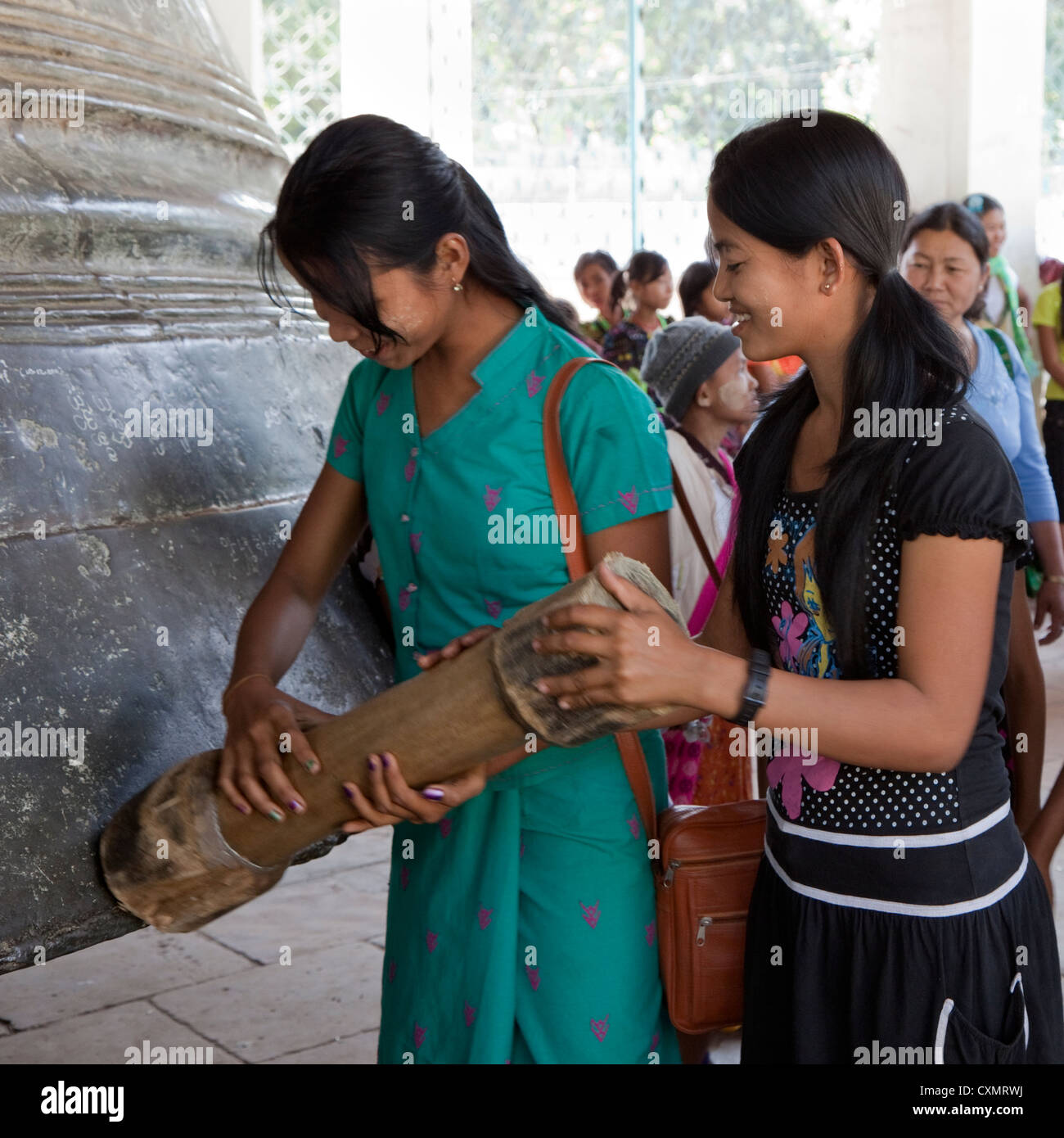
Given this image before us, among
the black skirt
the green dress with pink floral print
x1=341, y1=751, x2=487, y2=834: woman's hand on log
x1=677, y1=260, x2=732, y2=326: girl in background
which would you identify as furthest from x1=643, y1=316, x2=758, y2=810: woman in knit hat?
x1=677, y1=260, x2=732, y2=326: girl in background

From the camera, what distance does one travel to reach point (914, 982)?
5.18 ft

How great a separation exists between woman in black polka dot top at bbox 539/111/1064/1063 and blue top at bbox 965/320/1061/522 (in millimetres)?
1384

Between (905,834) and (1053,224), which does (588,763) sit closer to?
(905,834)

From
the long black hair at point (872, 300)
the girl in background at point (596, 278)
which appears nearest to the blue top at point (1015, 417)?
the long black hair at point (872, 300)

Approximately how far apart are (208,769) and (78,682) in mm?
161

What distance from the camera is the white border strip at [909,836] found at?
1.59 metres

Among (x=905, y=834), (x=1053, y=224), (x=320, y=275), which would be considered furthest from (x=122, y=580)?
(x=1053, y=224)

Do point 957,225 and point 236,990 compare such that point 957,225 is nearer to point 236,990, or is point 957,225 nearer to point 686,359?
point 686,359

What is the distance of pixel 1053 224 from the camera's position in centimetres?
972

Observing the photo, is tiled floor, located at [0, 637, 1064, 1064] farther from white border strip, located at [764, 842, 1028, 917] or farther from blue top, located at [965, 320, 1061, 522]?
white border strip, located at [764, 842, 1028, 917]

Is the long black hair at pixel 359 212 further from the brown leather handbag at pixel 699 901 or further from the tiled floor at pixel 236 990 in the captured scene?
the tiled floor at pixel 236 990

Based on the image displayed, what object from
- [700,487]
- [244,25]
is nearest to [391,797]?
[700,487]
